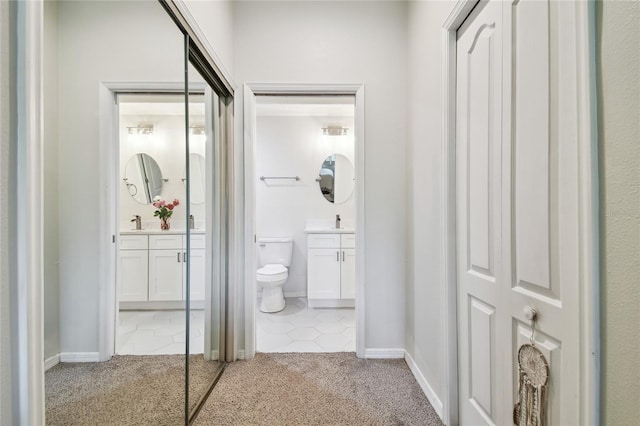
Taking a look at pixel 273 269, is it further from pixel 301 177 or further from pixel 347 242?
pixel 301 177

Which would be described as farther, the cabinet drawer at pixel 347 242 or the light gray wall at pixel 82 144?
the cabinet drawer at pixel 347 242

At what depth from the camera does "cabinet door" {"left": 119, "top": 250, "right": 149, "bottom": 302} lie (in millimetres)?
993

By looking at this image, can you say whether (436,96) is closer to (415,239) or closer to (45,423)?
(415,239)

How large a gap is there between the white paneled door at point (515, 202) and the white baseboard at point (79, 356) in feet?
4.53

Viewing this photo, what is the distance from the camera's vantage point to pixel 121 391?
956 mm

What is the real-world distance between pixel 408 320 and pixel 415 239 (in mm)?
654

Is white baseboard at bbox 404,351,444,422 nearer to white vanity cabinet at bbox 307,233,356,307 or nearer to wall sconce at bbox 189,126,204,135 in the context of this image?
white vanity cabinet at bbox 307,233,356,307

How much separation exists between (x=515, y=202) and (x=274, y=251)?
2841 mm

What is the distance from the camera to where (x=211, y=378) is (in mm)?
1745

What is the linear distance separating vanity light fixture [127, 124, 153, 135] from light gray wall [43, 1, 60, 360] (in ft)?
1.02

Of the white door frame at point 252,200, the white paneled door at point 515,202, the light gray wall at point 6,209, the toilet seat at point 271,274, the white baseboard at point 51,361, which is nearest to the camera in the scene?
the light gray wall at point 6,209

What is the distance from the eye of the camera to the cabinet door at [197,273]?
1.52m

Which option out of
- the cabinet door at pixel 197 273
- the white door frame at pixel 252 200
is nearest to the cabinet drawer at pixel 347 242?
the white door frame at pixel 252 200

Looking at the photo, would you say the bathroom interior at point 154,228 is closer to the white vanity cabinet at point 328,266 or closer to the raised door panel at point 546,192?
the raised door panel at point 546,192
